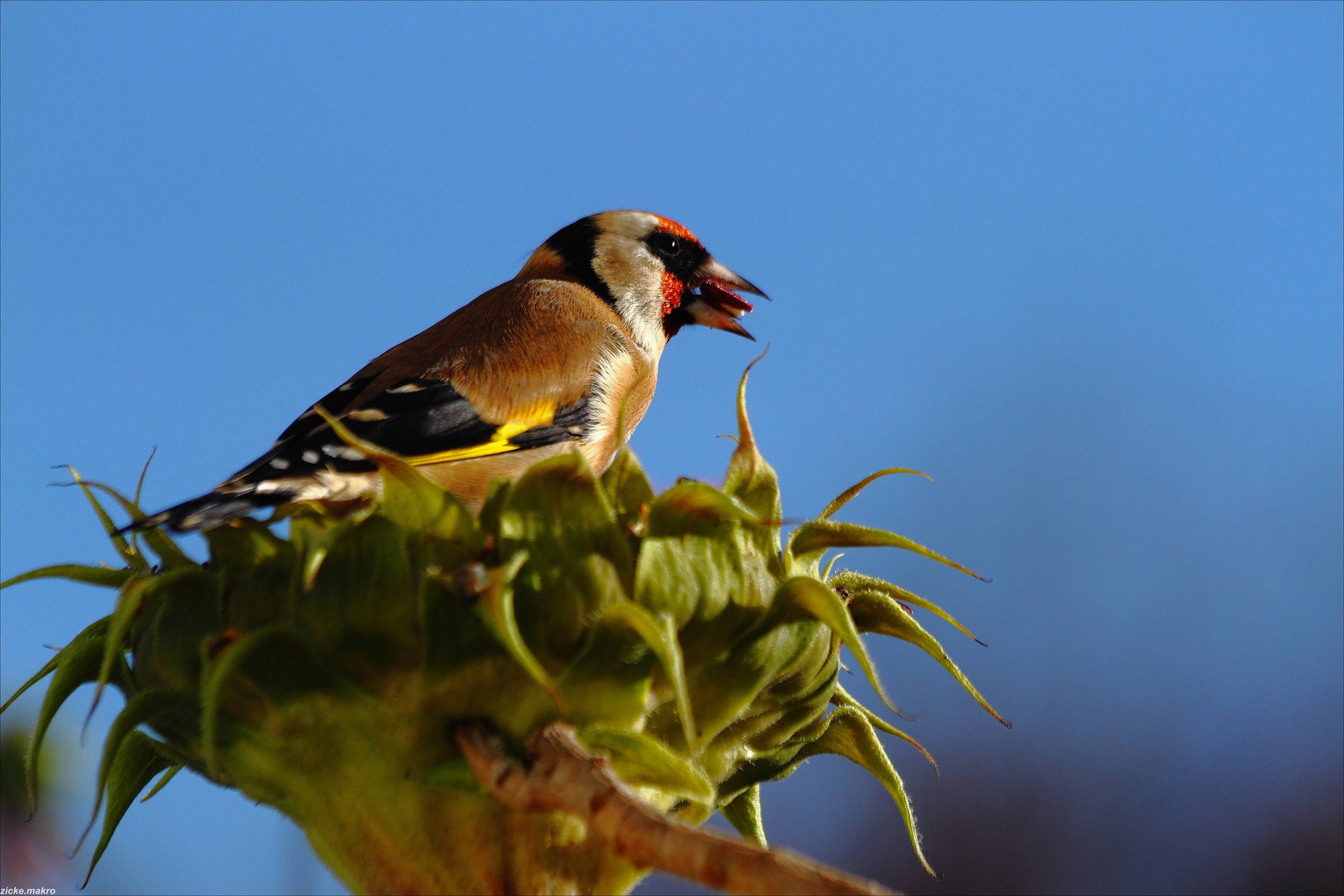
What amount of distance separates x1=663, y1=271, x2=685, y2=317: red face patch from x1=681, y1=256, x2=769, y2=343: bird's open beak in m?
0.03

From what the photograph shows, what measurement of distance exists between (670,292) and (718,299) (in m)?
0.18

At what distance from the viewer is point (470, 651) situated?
4.97 feet

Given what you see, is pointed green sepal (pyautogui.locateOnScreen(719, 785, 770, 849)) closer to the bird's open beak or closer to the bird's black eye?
the bird's open beak

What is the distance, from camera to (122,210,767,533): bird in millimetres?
2248

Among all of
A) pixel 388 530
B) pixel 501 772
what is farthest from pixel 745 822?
pixel 388 530

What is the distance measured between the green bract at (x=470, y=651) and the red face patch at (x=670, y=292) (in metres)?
2.40

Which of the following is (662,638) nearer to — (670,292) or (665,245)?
(670,292)

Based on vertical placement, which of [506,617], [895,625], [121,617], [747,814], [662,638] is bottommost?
[747,814]

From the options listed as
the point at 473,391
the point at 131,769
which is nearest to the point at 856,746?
the point at 131,769

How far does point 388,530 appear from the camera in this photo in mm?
1528

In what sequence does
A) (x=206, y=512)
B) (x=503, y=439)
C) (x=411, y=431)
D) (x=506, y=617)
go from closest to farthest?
(x=506, y=617)
(x=206, y=512)
(x=411, y=431)
(x=503, y=439)

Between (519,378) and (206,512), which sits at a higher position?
(206,512)

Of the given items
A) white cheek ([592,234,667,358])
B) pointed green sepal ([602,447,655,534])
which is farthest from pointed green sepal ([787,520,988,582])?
white cheek ([592,234,667,358])

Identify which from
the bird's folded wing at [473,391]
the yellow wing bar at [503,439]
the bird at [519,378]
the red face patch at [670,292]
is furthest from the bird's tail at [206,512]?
the red face patch at [670,292]
